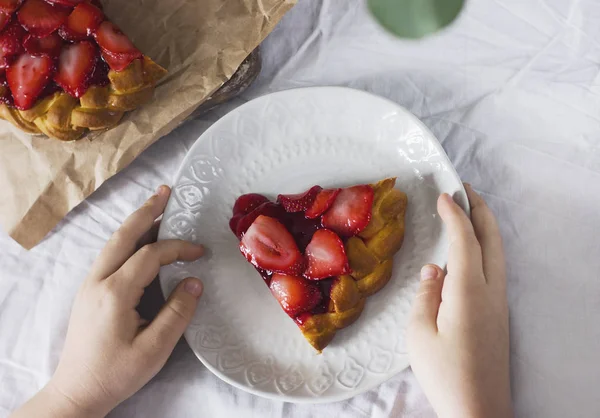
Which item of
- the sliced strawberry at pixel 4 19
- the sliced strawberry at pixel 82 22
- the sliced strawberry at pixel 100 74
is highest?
the sliced strawberry at pixel 4 19

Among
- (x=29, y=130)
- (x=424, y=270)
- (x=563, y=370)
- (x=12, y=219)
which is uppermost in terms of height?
(x=29, y=130)

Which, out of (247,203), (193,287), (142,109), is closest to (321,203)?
(247,203)

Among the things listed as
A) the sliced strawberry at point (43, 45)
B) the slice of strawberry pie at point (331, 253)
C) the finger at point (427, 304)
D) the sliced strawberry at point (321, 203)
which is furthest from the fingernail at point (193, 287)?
the sliced strawberry at point (43, 45)

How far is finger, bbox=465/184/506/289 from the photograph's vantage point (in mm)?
1013

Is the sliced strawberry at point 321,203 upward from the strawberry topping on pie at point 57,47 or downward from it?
downward

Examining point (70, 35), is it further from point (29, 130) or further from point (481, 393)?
point (481, 393)

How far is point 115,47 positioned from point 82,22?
7 cm

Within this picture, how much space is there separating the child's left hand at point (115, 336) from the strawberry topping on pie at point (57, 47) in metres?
0.31

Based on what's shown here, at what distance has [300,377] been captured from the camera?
103 cm

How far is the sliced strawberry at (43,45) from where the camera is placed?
3.53 ft

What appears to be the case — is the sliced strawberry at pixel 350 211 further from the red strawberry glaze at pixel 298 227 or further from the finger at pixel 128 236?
the finger at pixel 128 236

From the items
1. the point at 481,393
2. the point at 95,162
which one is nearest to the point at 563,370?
the point at 481,393

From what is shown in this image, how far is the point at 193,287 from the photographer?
1058 mm

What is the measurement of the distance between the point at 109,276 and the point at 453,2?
0.80m
